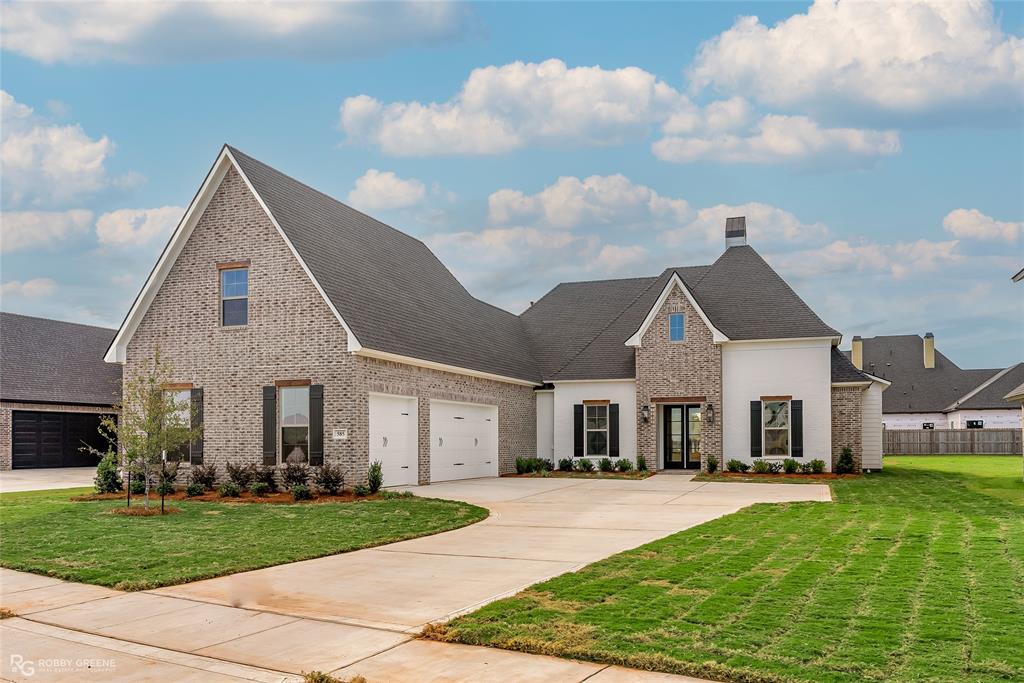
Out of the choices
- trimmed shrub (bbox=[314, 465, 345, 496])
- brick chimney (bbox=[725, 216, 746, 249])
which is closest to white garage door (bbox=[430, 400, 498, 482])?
trimmed shrub (bbox=[314, 465, 345, 496])

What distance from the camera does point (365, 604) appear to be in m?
8.30

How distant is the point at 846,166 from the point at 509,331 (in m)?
14.1

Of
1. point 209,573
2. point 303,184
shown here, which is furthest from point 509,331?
point 209,573

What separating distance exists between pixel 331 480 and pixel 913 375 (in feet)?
156

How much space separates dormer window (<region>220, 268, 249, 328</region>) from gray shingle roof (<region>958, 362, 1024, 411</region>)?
45660mm

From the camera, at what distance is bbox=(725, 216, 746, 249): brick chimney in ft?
102

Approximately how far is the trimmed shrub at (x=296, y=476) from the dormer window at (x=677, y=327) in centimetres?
1332

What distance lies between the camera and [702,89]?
1977 cm

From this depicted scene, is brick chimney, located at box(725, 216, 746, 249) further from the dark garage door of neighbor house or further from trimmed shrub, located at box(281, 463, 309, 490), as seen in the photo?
the dark garage door of neighbor house

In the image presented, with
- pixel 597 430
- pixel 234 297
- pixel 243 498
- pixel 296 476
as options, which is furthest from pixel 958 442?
pixel 243 498

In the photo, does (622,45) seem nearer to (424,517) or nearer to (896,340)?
(424,517)

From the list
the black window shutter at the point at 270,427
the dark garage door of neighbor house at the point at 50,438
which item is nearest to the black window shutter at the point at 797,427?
the black window shutter at the point at 270,427

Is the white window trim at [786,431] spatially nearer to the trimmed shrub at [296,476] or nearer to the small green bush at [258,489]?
the trimmed shrub at [296,476]

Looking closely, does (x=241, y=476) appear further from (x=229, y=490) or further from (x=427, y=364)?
(x=427, y=364)
